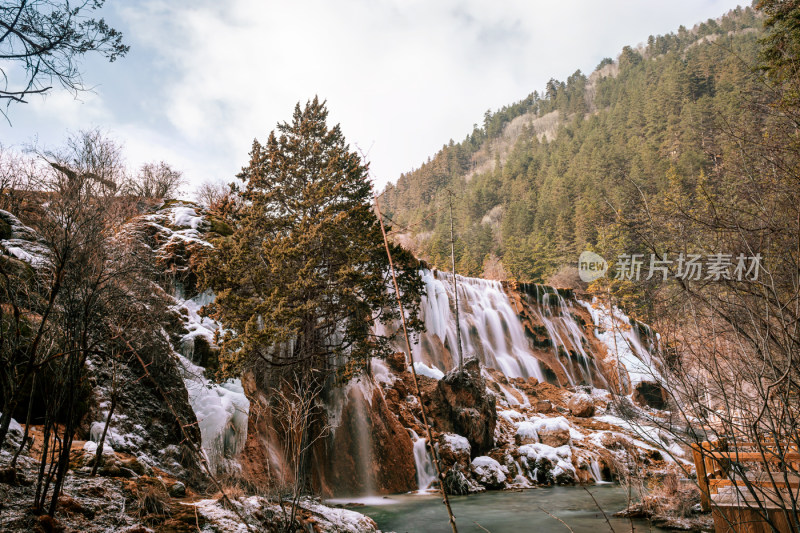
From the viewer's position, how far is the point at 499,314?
2936 cm

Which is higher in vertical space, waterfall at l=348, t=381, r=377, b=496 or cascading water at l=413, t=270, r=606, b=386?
cascading water at l=413, t=270, r=606, b=386

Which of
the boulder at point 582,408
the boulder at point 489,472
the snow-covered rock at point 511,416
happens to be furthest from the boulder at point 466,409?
the boulder at point 582,408

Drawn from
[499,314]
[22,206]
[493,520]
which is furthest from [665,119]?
[22,206]

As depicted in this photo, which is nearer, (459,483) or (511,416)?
(459,483)

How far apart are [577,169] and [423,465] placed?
2105 inches

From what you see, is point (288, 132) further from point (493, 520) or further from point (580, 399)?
point (580, 399)

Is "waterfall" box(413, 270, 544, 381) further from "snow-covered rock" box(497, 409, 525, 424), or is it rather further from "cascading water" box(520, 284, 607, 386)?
"snow-covered rock" box(497, 409, 525, 424)

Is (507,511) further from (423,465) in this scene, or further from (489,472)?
(423,465)

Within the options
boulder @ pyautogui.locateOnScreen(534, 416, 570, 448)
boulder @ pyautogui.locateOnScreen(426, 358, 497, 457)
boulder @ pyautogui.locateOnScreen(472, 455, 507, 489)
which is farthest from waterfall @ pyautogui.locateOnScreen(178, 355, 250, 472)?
boulder @ pyautogui.locateOnScreen(534, 416, 570, 448)

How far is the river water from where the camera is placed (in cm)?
956

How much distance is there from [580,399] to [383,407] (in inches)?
437

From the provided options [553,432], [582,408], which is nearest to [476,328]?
[582,408]

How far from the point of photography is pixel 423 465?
→ 14391mm

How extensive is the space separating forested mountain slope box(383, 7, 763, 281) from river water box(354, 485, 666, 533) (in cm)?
762
